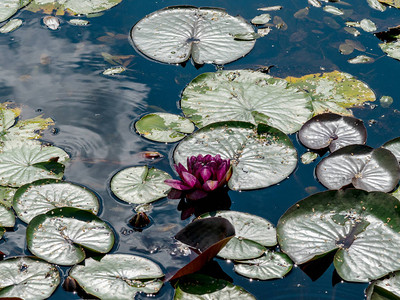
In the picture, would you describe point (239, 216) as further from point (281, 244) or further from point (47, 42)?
point (47, 42)

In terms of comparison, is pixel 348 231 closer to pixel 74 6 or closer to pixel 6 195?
pixel 6 195

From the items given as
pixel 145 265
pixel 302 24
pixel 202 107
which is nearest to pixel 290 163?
pixel 202 107

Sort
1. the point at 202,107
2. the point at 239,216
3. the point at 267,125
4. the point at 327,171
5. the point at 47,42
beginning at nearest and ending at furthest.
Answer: the point at 239,216 → the point at 327,171 → the point at 267,125 → the point at 202,107 → the point at 47,42

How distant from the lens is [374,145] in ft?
12.5

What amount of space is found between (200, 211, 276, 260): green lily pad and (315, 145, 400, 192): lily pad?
0.64 metres

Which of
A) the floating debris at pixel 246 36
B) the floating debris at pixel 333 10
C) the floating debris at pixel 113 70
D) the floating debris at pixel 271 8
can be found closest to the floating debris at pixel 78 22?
the floating debris at pixel 113 70

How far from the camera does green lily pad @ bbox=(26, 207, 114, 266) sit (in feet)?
9.57

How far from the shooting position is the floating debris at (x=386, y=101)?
4176 millimetres

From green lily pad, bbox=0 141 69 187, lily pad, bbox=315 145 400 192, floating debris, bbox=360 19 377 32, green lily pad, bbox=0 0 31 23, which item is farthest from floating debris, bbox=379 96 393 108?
green lily pad, bbox=0 0 31 23

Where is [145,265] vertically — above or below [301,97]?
below

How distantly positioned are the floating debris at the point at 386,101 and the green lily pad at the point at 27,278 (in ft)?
9.81

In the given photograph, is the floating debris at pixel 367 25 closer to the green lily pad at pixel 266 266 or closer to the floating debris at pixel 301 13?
the floating debris at pixel 301 13

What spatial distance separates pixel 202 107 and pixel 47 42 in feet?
6.43

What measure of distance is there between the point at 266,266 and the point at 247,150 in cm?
102
